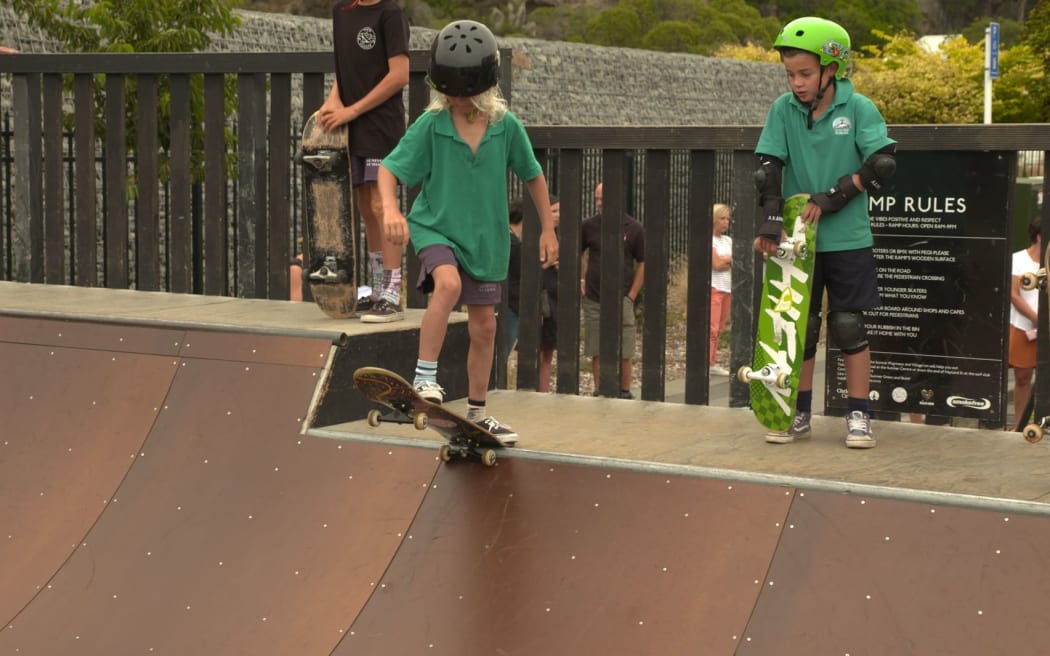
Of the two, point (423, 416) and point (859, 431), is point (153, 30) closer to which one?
point (423, 416)

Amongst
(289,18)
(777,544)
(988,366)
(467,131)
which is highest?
(289,18)

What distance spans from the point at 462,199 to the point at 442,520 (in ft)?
3.94

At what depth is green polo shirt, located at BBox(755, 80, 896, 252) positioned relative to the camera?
5.33m

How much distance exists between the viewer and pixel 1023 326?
26.6 ft

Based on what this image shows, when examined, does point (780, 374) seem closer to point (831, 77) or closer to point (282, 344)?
point (831, 77)

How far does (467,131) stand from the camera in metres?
5.39

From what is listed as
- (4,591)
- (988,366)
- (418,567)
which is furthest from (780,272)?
(4,591)

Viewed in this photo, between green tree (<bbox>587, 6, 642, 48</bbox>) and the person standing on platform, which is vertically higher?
green tree (<bbox>587, 6, 642, 48</bbox>)

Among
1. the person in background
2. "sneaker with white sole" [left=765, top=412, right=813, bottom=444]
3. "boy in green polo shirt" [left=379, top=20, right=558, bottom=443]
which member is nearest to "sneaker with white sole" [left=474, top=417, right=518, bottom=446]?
"boy in green polo shirt" [left=379, top=20, right=558, bottom=443]

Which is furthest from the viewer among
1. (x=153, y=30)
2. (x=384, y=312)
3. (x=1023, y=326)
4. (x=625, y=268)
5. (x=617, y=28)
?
(x=617, y=28)

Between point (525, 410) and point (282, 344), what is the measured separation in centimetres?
114

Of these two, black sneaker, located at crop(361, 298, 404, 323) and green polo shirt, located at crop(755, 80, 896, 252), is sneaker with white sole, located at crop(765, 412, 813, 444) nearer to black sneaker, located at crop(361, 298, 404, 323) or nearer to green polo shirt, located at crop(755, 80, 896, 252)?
green polo shirt, located at crop(755, 80, 896, 252)

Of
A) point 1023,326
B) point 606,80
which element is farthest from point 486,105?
point 606,80

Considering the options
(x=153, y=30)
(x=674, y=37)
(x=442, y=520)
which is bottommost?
(x=442, y=520)
